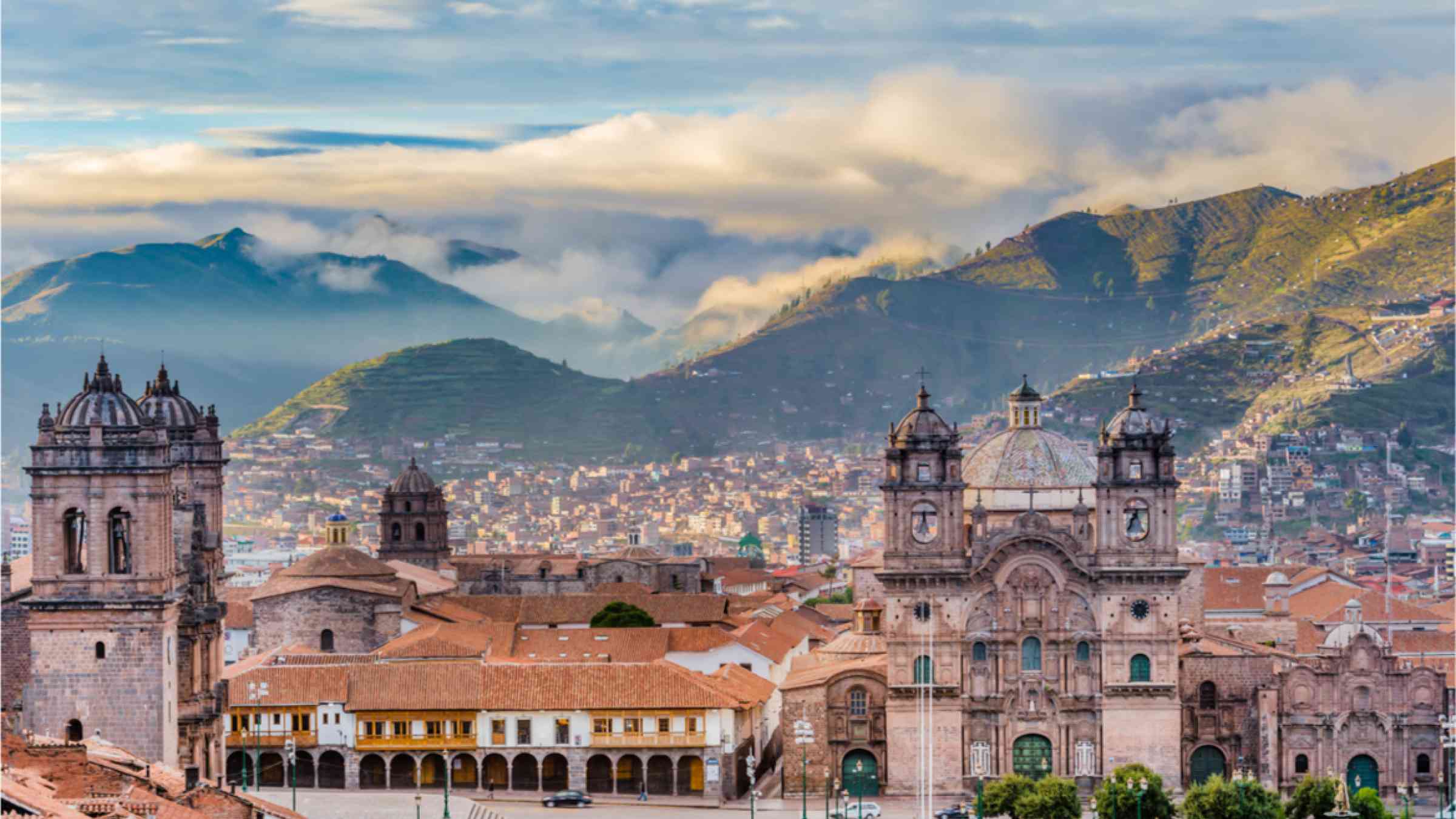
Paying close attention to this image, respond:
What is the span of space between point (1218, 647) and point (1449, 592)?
264ft

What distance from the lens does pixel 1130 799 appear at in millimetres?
69625

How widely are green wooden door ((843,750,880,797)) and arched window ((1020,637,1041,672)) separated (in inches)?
208

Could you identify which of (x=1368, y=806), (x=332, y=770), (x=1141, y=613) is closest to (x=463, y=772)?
(x=332, y=770)

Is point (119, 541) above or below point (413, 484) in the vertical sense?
below

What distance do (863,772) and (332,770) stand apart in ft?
51.4

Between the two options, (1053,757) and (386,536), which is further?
(386,536)

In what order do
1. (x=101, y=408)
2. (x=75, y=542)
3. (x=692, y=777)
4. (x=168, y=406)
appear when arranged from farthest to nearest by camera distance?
(x=692, y=777) < (x=168, y=406) < (x=101, y=408) < (x=75, y=542)

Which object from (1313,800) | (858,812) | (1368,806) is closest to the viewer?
Answer: (1368,806)

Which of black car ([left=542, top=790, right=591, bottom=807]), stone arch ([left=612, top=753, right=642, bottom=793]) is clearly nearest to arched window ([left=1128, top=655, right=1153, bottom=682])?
stone arch ([left=612, top=753, right=642, bottom=793])

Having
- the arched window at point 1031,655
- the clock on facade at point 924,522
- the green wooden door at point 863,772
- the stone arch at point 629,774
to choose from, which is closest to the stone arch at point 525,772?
the stone arch at point 629,774

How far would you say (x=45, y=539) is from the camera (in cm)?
5822

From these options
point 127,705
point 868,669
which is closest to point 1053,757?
point 868,669

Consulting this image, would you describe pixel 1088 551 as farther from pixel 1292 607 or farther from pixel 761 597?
pixel 761 597

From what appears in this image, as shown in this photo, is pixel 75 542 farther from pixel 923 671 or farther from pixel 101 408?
pixel 923 671
